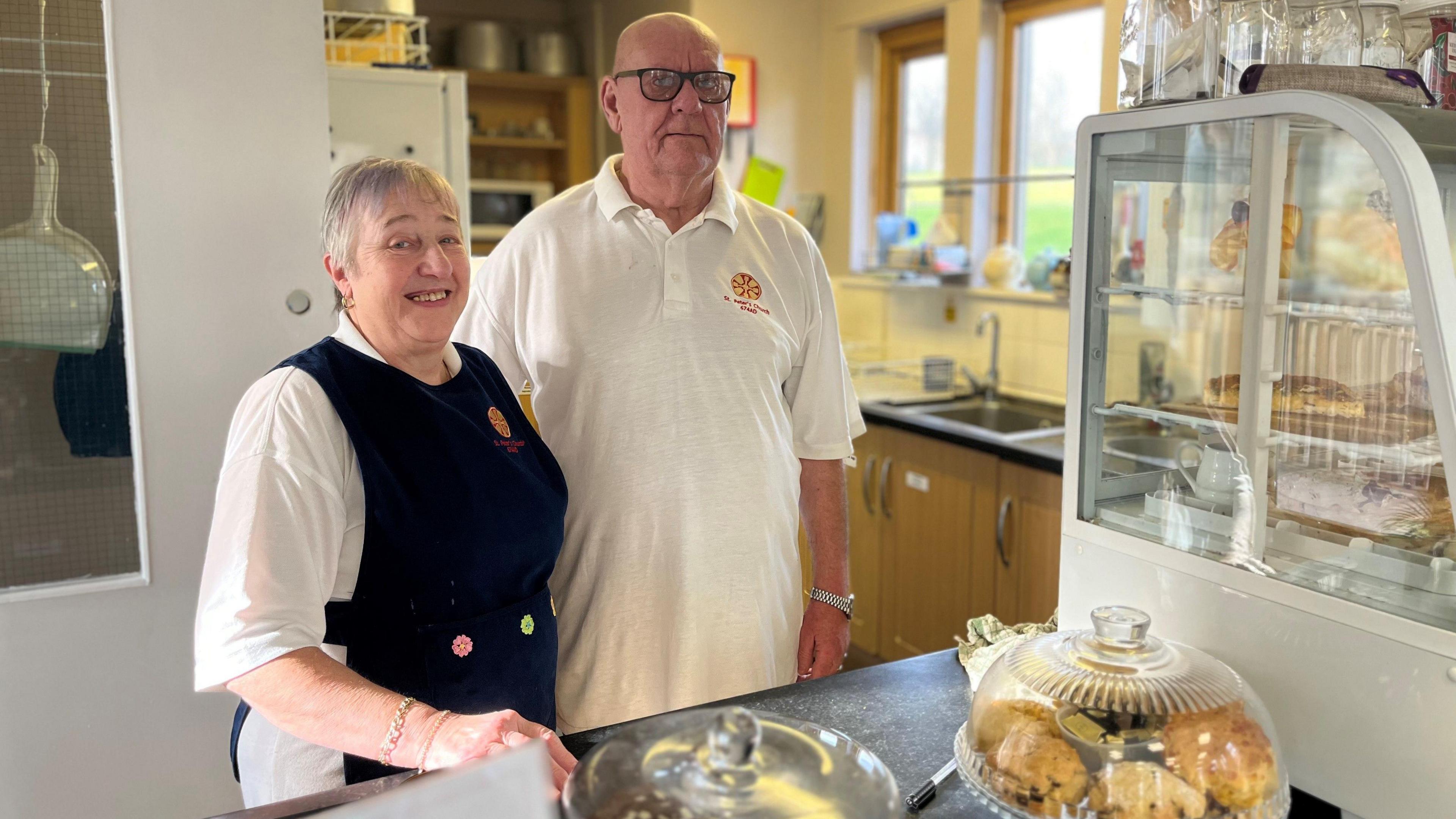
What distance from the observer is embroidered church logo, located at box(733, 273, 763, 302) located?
1.75m

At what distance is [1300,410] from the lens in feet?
3.86

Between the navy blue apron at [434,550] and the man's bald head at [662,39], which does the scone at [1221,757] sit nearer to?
the navy blue apron at [434,550]

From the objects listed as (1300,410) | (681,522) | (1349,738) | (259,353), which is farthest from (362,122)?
(1349,738)

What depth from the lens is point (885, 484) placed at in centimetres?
340

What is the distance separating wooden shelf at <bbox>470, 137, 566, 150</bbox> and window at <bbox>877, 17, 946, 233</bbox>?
182 centimetres

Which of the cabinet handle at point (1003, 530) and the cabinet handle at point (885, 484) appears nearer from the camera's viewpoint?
the cabinet handle at point (1003, 530)

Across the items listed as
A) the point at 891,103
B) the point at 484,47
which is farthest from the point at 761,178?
the point at 484,47

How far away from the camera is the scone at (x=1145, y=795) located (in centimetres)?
94

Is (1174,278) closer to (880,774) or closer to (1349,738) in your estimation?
(1349,738)

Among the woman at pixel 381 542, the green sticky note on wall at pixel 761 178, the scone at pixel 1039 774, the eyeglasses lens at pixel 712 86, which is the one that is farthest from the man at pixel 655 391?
the green sticky note on wall at pixel 761 178

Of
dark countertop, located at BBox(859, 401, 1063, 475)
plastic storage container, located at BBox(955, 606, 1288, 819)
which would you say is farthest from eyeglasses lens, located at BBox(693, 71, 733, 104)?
dark countertop, located at BBox(859, 401, 1063, 475)

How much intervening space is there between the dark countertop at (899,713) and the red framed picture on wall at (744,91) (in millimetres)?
3344

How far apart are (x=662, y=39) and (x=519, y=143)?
381 cm

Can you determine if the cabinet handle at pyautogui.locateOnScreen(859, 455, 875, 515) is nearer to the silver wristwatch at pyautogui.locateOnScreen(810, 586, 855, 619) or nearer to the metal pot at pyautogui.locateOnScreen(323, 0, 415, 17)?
the silver wristwatch at pyautogui.locateOnScreen(810, 586, 855, 619)
